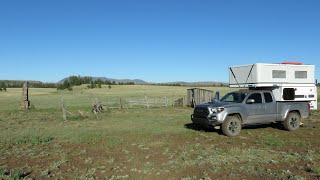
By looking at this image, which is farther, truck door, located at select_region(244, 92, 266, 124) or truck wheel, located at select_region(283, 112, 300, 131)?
truck wheel, located at select_region(283, 112, 300, 131)

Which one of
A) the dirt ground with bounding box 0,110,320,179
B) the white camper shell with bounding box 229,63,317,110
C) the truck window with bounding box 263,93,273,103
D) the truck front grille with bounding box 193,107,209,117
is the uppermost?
the white camper shell with bounding box 229,63,317,110

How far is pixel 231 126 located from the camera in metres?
13.1

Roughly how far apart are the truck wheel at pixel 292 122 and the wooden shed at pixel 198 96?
1605 centimetres

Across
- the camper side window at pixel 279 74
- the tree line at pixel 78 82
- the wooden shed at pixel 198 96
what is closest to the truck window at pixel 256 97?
the camper side window at pixel 279 74

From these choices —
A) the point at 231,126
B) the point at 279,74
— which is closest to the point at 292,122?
the point at 279,74

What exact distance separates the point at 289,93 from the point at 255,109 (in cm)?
339

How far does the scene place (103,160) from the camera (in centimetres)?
902

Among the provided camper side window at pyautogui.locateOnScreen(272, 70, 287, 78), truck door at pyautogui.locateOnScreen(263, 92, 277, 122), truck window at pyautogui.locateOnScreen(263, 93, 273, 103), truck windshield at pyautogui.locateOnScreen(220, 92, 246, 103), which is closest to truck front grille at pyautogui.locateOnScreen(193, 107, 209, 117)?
truck windshield at pyautogui.locateOnScreen(220, 92, 246, 103)

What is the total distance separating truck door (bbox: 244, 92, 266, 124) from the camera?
1348 centimetres

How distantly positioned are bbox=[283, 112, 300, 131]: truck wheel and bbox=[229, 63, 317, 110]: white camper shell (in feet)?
A: 3.20

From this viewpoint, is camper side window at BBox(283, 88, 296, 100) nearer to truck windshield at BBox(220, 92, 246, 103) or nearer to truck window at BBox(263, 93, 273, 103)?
truck window at BBox(263, 93, 273, 103)

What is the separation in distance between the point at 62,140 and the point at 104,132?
2.26m

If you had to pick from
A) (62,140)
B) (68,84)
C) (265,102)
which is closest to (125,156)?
(62,140)

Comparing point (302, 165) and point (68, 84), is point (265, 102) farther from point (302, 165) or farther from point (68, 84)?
point (68, 84)
